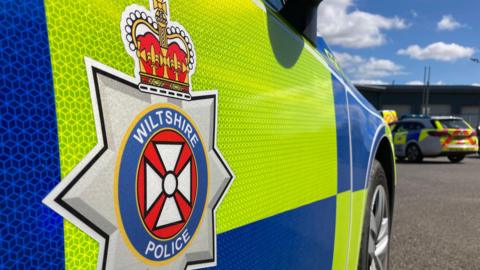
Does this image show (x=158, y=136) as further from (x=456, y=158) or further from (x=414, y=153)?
(x=456, y=158)

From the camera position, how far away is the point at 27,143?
0.60m

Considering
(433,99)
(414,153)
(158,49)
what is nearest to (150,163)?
(158,49)

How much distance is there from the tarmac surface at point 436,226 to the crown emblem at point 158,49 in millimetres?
2812

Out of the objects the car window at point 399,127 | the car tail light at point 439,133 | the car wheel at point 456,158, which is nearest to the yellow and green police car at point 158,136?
the car tail light at point 439,133

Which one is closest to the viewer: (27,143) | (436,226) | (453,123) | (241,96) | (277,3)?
(27,143)

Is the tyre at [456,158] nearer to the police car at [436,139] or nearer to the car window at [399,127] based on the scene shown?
the police car at [436,139]

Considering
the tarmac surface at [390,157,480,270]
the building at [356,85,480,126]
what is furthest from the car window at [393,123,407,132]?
the building at [356,85,480,126]

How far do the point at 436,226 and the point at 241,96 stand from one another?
13.6ft

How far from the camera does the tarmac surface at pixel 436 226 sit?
3369 mm

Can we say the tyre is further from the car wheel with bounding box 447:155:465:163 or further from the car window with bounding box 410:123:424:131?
the car window with bounding box 410:123:424:131

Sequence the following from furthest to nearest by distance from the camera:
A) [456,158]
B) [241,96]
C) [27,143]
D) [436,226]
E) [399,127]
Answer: [399,127] < [456,158] < [436,226] < [241,96] < [27,143]

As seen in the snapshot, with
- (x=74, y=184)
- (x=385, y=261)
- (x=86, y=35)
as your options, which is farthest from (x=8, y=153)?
(x=385, y=261)

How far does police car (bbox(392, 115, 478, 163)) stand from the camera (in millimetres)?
12898

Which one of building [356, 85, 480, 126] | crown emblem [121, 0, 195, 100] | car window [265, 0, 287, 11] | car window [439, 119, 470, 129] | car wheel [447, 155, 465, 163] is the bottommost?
car wheel [447, 155, 465, 163]
